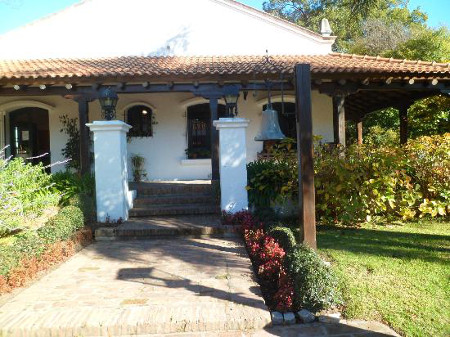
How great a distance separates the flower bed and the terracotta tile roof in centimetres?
502

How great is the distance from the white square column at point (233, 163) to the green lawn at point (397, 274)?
5.22 ft

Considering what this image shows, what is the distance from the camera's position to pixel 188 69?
9.05m

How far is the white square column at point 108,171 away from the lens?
694 centimetres

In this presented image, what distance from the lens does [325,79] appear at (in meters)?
9.04

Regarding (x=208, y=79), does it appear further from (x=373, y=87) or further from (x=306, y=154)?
(x=306, y=154)

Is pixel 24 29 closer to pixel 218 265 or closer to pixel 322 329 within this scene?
pixel 218 265

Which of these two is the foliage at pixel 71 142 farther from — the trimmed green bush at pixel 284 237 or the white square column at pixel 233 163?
the trimmed green bush at pixel 284 237

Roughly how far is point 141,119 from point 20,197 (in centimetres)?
566

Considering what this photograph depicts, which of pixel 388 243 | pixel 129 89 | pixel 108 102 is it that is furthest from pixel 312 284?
pixel 129 89

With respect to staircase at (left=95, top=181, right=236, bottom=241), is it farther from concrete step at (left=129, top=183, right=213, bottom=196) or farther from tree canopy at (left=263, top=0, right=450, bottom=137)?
tree canopy at (left=263, top=0, right=450, bottom=137)

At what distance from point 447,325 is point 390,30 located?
2427 centimetres

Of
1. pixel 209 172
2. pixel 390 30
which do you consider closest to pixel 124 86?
pixel 209 172

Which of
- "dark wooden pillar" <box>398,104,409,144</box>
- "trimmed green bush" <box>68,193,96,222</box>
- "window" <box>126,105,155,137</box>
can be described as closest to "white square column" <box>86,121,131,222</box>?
"trimmed green bush" <box>68,193,96,222</box>

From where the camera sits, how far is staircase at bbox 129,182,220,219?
752 cm
